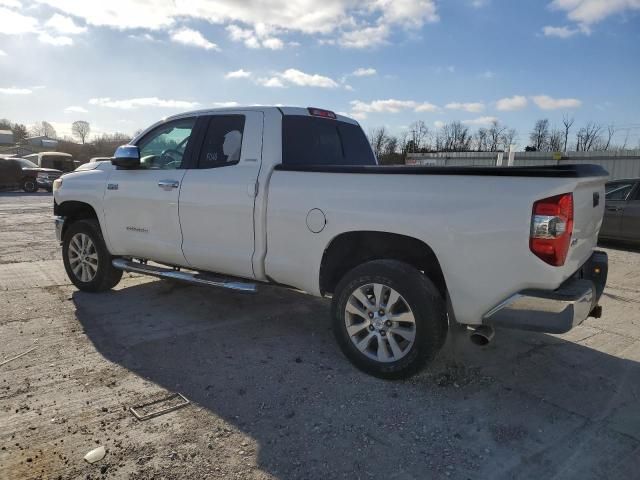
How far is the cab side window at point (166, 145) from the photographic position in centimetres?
489

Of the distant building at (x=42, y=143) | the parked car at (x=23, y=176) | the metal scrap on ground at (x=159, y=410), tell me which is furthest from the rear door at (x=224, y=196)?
the distant building at (x=42, y=143)

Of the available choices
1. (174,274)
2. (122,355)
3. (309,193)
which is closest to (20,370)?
(122,355)

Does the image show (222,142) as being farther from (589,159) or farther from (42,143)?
(42,143)

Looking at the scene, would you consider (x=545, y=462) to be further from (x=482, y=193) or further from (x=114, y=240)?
(x=114, y=240)

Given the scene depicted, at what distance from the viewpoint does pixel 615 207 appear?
9.50 m

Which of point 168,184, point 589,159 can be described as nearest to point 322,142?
point 168,184

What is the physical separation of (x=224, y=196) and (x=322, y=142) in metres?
1.11

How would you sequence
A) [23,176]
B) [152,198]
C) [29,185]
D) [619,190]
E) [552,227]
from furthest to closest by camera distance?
[29,185], [23,176], [619,190], [152,198], [552,227]

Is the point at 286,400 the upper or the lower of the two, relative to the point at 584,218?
lower

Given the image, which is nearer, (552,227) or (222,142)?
(552,227)

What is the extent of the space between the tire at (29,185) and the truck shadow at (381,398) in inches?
905

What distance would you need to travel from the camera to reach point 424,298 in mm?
3334

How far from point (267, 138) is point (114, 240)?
2238 millimetres

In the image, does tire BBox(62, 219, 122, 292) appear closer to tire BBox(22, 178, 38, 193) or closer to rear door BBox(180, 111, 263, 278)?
rear door BBox(180, 111, 263, 278)
